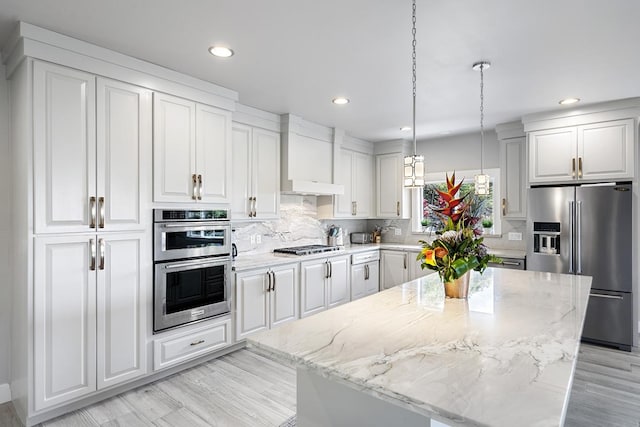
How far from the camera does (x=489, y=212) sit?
5.08 m

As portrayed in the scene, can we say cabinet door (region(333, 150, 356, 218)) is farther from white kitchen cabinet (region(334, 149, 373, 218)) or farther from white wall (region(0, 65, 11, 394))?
white wall (region(0, 65, 11, 394))

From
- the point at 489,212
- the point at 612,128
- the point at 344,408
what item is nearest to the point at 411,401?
the point at 344,408

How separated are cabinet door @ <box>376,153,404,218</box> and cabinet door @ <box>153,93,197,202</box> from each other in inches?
132

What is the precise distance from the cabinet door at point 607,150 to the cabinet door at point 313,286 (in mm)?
3007

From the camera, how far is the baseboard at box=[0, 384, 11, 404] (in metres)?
2.59

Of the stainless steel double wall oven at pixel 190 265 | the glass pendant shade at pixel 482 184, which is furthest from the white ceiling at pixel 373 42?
the stainless steel double wall oven at pixel 190 265

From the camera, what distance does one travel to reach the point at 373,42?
2.44 m

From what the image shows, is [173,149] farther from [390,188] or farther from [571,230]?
[571,230]

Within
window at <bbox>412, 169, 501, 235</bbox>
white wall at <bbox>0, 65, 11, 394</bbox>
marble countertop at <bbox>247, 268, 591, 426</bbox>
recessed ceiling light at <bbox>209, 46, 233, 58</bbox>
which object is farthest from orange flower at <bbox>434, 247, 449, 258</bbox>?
white wall at <bbox>0, 65, 11, 394</bbox>

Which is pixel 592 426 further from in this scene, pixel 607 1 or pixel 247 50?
pixel 247 50

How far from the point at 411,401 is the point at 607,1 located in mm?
2289

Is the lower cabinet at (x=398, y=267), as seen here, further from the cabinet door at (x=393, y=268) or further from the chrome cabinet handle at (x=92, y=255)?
the chrome cabinet handle at (x=92, y=255)

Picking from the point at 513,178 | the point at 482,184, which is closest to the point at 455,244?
the point at 482,184

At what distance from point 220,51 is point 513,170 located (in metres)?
3.75
